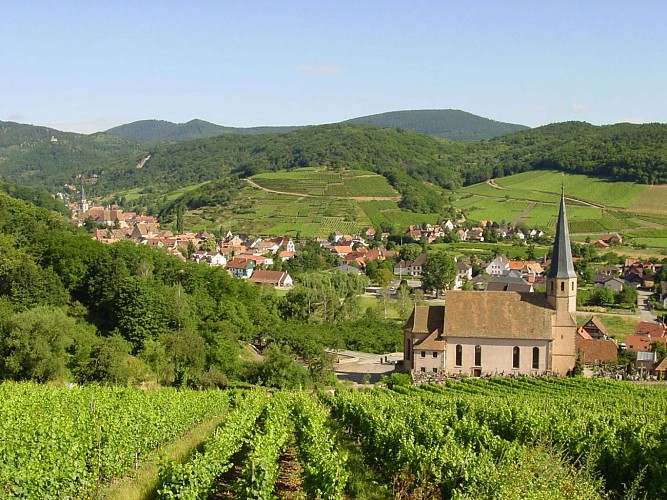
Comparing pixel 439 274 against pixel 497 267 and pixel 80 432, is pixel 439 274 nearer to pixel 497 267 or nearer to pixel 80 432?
pixel 497 267

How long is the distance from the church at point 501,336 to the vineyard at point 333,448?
1635cm

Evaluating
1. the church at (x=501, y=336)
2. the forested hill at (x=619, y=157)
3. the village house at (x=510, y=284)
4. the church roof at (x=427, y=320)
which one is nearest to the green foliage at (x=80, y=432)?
the church at (x=501, y=336)

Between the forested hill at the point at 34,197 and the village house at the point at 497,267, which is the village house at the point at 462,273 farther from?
the forested hill at the point at 34,197

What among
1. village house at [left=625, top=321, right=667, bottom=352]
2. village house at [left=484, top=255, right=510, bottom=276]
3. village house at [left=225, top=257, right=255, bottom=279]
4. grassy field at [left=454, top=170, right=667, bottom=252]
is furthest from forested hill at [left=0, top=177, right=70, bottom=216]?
village house at [left=625, top=321, right=667, bottom=352]

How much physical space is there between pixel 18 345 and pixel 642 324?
50505 mm

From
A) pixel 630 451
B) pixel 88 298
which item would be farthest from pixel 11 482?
pixel 88 298

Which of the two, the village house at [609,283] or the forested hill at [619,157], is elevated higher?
the forested hill at [619,157]

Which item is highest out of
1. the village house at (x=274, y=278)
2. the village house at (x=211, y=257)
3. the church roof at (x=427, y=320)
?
the church roof at (x=427, y=320)

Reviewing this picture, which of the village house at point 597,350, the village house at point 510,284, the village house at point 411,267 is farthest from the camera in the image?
the village house at point 411,267

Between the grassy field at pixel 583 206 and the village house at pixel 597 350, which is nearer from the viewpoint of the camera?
the village house at pixel 597 350

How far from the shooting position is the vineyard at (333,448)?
14945mm

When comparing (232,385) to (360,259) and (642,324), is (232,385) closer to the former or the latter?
(642,324)

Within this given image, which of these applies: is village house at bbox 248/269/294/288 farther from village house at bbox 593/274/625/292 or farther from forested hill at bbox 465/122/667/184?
forested hill at bbox 465/122/667/184

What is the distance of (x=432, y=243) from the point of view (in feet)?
416
